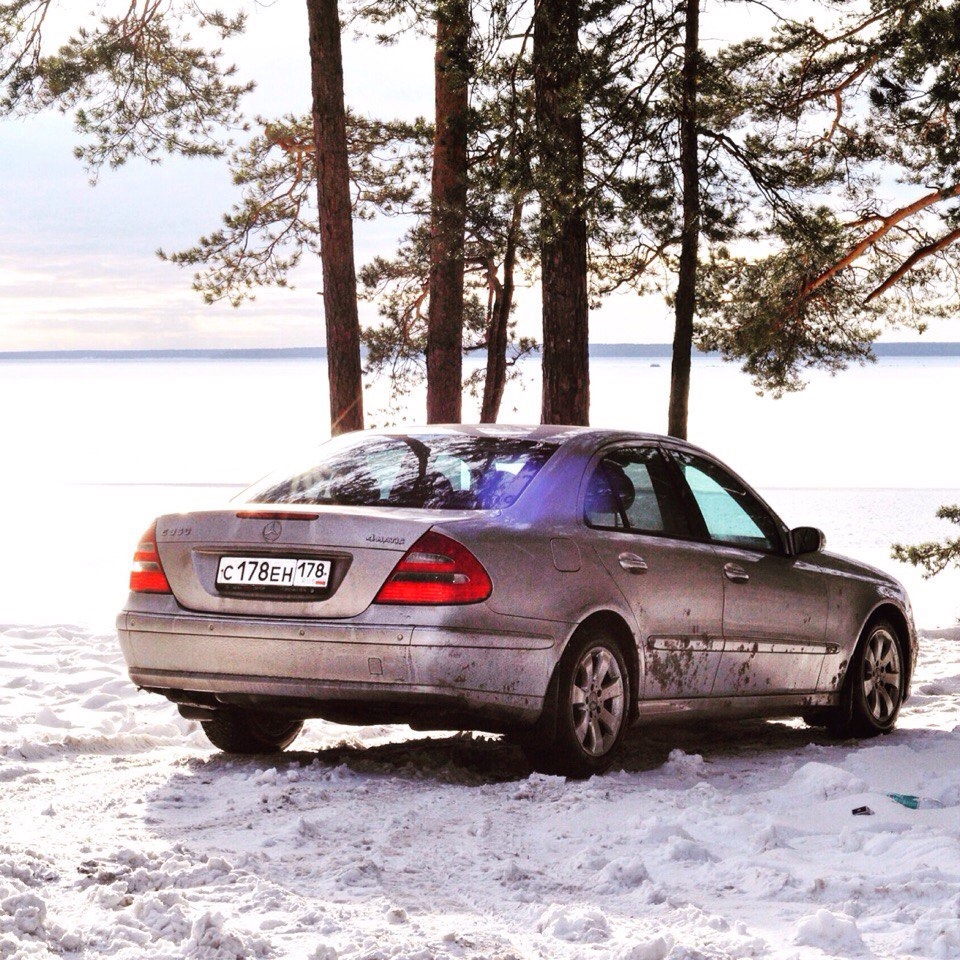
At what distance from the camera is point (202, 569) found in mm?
6254

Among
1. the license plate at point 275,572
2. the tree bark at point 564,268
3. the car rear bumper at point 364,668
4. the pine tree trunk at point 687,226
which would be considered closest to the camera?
the car rear bumper at point 364,668

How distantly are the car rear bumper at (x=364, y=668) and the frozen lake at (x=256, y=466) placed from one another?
2.45 feet

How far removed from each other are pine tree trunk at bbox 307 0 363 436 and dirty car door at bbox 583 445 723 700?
8488mm

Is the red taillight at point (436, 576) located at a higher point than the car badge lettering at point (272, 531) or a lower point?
lower

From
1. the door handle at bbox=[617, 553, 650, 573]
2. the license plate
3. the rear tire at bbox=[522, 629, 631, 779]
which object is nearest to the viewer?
the license plate

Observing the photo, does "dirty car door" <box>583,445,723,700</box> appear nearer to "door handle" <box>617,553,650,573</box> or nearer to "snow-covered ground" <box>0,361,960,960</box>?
"door handle" <box>617,553,650,573</box>

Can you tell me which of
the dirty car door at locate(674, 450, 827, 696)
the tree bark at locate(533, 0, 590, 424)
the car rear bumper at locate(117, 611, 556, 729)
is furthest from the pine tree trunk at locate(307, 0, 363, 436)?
the car rear bumper at locate(117, 611, 556, 729)

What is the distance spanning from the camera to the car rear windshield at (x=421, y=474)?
6.32m

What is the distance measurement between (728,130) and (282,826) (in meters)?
13.3

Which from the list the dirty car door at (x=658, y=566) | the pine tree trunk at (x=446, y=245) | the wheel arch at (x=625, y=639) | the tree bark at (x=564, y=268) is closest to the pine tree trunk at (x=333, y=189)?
the pine tree trunk at (x=446, y=245)

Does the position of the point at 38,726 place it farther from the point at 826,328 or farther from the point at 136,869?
the point at 826,328

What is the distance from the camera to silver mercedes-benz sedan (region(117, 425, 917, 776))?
19.3ft

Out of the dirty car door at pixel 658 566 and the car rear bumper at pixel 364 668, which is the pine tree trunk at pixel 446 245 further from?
the car rear bumper at pixel 364 668

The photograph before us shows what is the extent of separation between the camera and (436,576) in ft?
19.1
